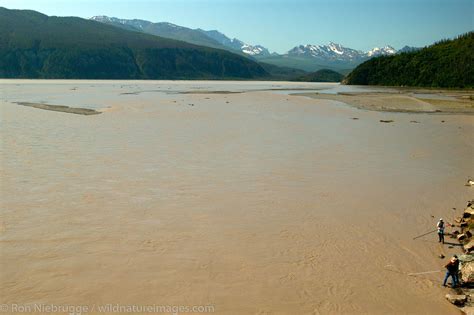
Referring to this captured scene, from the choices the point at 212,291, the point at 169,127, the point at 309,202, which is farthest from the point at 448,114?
the point at 212,291

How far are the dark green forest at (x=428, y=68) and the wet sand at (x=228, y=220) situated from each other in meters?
88.1

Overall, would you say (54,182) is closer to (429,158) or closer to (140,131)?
(140,131)

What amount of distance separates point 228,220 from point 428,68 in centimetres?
11575

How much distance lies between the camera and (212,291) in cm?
873

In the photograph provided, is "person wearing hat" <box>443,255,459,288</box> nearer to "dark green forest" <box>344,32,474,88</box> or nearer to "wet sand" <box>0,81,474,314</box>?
"wet sand" <box>0,81,474,314</box>

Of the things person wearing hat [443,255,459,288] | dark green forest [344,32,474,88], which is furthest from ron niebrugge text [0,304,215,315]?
dark green forest [344,32,474,88]

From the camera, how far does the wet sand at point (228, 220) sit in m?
8.78

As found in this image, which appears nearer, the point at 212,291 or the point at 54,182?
the point at 212,291

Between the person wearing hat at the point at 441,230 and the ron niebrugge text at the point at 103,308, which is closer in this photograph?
the ron niebrugge text at the point at 103,308

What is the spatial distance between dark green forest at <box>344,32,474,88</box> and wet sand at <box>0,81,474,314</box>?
8810cm

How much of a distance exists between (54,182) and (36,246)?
569 centimetres

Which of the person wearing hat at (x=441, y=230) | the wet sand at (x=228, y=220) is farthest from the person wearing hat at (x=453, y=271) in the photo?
the person wearing hat at (x=441, y=230)

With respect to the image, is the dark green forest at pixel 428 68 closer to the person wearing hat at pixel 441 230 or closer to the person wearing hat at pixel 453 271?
the person wearing hat at pixel 441 230

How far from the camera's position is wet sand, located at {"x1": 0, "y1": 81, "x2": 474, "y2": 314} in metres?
8.78
